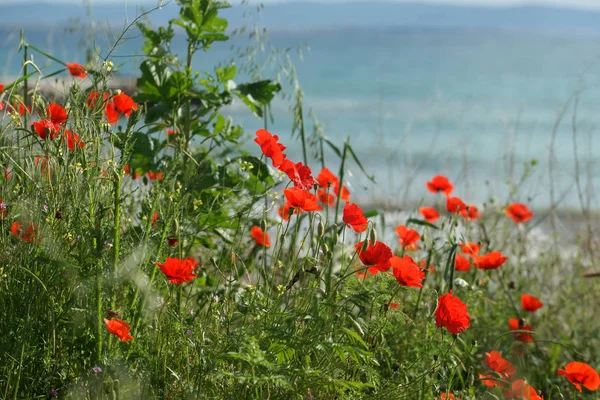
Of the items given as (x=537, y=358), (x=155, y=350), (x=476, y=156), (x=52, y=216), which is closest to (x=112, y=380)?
(x=155, y=350)

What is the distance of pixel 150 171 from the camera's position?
2.51 meters

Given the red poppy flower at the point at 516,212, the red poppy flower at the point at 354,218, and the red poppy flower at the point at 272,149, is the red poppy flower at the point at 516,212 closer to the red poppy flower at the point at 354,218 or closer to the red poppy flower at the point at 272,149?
the red poppy flower at the point at 354,218

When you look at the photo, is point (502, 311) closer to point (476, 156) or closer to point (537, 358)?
point (537, 358)

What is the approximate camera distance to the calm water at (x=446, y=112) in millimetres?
6113

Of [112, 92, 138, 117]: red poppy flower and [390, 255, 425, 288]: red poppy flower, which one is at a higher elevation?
[112, 92, 138, 117]: red poppy flower

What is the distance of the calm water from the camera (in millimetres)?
6113

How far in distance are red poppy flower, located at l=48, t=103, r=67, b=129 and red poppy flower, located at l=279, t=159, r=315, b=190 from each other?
1.78 feet

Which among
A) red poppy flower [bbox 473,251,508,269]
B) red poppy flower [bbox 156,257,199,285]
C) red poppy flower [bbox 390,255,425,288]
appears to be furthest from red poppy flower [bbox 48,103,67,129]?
red poppy flower [bbox 473,251,508,269]

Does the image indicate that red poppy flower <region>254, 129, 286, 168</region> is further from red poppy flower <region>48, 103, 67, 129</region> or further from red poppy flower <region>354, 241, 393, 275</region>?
red poppy flower <region>48, 103, 67, 129</region>

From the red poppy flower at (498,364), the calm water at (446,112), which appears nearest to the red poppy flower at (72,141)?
the calm water at (446,112)

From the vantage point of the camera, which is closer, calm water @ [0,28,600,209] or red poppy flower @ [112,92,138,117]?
red poppy flower @ [112,92,138,117]

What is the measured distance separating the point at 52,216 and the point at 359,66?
2892 centimetres

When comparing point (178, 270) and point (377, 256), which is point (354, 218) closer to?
point (377, 256)

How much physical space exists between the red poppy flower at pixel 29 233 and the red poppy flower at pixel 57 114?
0.84 ft
